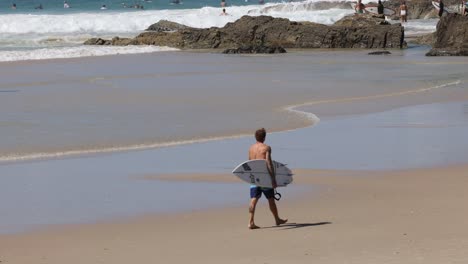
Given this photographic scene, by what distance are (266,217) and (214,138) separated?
5.69 metres

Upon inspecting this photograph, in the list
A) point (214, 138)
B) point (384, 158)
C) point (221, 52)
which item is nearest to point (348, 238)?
point (384, 158)

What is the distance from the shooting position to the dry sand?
788 cm

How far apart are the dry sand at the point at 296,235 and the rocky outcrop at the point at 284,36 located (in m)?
25.4

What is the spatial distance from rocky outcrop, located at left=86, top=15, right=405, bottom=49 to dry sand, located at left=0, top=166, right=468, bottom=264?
25.4 m

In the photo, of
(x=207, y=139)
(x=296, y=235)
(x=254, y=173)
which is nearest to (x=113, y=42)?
(x=207, y=139)

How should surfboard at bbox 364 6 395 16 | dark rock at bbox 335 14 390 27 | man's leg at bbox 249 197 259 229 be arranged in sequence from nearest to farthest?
man's leg at bbox 249 197 259 229 < dark rock at bbox 335 14 390 27 < surfboard at bbox 364 6 395 16

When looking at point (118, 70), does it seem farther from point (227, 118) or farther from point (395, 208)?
point (395, 208)

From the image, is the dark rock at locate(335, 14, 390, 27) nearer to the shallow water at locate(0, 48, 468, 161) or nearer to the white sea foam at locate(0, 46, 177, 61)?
the shallow water at locate(0, 48, 468, 161)

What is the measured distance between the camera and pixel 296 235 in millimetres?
8664

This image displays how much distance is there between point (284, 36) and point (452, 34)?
23.1 feet

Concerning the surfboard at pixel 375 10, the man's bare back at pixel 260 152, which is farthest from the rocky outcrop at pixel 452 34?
the man's bare back at pixel 260 152

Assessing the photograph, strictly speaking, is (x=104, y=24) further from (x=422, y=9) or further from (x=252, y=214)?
(x=252, y=214)

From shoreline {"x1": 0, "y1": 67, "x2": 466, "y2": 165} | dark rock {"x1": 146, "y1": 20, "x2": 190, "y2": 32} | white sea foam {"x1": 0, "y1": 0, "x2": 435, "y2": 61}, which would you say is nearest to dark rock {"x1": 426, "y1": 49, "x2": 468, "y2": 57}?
shoreline {"x1": 0, "y1": 67, "x2": 466, "y2": 165}

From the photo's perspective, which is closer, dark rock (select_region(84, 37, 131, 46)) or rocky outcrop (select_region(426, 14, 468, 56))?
rocky outcrop (select_region(426, 14, 468, 56))
